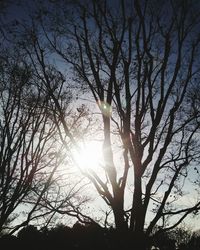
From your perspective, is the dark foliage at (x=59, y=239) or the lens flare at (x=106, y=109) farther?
the dark foliage at (x=59, y=239)

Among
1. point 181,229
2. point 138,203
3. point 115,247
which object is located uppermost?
point 181,229

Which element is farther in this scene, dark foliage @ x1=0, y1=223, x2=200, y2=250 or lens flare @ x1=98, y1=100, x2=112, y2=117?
dark foliage @ x1=0, y1=223, x2=200, y2=250

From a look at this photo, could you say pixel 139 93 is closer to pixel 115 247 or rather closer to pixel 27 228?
pixel 115 247

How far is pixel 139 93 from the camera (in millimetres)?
8258

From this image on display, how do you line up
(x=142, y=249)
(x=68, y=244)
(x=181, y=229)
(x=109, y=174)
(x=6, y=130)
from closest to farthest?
(x=142, y=249), (x=109, y=174), (x=6, y=130), (x=68, y=244), (x=181, y=229)

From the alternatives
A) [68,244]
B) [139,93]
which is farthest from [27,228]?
[139,93]

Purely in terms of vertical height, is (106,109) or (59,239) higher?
(106,109)

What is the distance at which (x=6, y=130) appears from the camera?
9.48 metres

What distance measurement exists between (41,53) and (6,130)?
10.5 feet

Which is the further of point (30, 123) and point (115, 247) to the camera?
point (30, 123)

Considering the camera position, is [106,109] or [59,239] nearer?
[106,109]

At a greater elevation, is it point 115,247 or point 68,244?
point 68,244

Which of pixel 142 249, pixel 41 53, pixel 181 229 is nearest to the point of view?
pixel 142 249

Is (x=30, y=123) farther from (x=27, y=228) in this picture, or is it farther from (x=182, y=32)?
(x=27, y=228)
